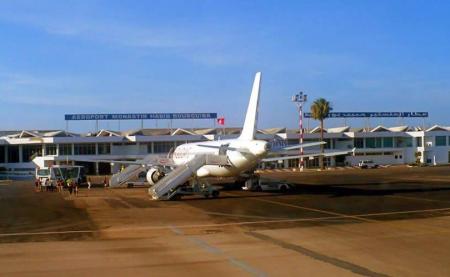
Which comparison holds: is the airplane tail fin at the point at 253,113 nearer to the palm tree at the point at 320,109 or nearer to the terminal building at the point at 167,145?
the terminal building at the point at 167,145

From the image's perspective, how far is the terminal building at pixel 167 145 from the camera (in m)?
101

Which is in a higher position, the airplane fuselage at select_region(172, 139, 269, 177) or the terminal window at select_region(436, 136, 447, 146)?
the terminal window at select_region(436, 136, 447, 146)

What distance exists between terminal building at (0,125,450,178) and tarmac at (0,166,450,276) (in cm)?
6262

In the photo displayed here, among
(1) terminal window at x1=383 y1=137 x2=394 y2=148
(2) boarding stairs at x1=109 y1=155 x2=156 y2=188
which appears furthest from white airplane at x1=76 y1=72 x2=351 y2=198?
(1) terminal window at x1=383 y1=137 x2=394 y2=148

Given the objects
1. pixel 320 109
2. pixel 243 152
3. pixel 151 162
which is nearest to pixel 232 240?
pixel 243 152

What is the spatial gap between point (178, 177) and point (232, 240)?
62.9 ft

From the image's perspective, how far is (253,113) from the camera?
121 feet

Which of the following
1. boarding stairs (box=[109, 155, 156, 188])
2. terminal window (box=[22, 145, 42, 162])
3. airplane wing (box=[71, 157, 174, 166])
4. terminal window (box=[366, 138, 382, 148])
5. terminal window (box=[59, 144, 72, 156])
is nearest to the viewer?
airplane wing (box=[71, 157, 174, 166])

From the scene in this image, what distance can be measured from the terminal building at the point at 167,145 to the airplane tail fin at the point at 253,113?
49501 millimetres

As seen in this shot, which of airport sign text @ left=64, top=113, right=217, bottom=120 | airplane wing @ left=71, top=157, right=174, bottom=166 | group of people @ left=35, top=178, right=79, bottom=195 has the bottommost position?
group of people @ left=35, top=178, right=79, bottom=195

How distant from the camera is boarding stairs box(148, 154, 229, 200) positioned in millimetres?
33250

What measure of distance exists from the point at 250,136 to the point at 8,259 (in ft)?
81.8

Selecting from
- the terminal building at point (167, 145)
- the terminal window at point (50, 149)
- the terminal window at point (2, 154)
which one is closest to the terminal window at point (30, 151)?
the terminal building at point (167, 145)

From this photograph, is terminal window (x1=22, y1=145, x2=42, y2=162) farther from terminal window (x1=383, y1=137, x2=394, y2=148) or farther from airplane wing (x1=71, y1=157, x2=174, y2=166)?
terminal window (x1=383, y1=137, x2=394, y2=148)
